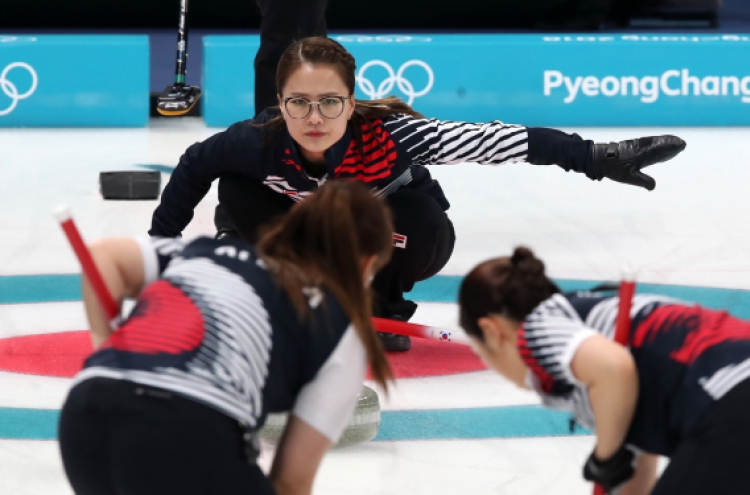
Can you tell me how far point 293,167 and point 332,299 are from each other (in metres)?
1.50

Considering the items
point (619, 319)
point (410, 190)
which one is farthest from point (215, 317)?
point (410, 190)

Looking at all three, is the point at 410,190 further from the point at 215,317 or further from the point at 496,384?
the point at 215,317

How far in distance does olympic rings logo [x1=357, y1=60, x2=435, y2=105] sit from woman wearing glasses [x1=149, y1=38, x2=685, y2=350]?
10.7 ft

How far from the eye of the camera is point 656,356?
6.45 ft

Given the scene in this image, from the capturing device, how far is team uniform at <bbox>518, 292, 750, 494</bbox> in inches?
73.0

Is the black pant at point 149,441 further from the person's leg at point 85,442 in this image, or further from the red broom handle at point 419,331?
the red broom handle at point 419,331

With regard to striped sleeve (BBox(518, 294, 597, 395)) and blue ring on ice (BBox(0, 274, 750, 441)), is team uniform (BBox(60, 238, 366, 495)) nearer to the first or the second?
striped sleeve (BBox(518, 294, 597, 395))

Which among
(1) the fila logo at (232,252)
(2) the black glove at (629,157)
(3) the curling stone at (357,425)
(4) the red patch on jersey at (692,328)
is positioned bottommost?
(3) the curling stone at (357,425)

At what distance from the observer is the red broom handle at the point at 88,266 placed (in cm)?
Result: 184

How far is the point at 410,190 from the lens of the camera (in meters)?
3.58

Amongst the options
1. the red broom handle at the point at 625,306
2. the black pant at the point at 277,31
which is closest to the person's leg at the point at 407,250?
the black pant at the point at 277,31

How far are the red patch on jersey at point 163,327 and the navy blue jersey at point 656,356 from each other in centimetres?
55

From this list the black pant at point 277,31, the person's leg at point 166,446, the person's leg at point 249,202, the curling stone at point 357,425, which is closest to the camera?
the person's leg at point 166,446

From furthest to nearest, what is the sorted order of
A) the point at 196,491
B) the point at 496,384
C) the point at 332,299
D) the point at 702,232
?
1. the point at 702,232
2. the point at 496,384
3. the point at 332,299
4. the point at 196,491
